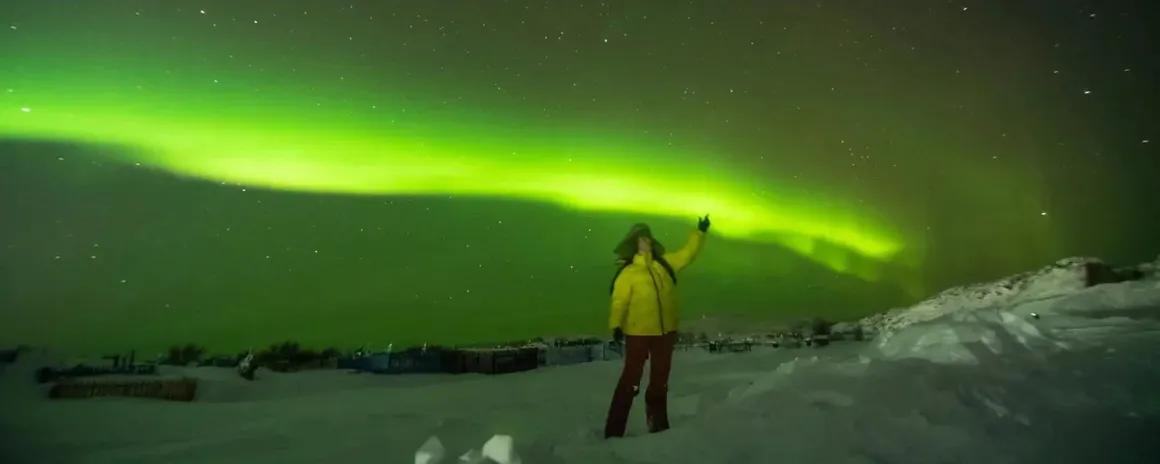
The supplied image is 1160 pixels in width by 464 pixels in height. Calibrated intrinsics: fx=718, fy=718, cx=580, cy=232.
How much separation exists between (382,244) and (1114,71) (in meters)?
5.14

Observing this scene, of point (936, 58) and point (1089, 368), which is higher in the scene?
point (936, 58)

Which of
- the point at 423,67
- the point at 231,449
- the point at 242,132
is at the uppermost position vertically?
the point at 423,67

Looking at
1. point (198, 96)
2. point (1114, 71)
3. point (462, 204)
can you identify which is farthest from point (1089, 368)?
point (198, 96)

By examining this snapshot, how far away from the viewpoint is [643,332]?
126 inches

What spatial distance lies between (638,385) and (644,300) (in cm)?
38

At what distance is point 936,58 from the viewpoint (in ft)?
16.0

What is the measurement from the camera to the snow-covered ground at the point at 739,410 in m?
2.50

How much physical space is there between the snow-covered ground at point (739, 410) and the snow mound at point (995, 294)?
50 mm

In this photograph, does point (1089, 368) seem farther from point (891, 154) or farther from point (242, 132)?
point (242, 132)

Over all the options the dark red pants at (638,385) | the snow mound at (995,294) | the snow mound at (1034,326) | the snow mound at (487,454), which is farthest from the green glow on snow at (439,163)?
the snow mound at (487,454)

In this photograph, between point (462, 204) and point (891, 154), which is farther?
point (891, 154)

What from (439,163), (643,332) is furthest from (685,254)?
(439,163)

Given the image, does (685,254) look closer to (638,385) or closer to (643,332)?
(643,332)

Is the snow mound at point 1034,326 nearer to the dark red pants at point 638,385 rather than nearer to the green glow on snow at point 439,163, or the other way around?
the green glow on snow at point 439,163
